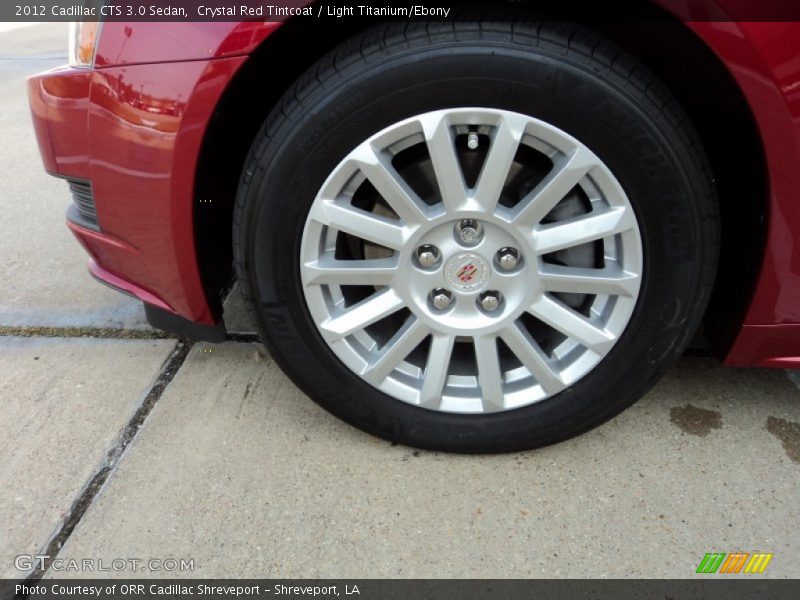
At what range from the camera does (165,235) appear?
5.66ft

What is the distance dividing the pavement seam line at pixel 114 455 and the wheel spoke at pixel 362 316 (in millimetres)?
743

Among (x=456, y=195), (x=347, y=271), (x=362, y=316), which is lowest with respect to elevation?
(x=362, y=316)

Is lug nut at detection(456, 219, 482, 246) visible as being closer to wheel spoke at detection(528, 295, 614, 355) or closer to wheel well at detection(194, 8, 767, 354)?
wheel spoke at detection(528, 295, 614, 355)

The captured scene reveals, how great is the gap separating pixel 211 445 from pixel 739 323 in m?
1.54

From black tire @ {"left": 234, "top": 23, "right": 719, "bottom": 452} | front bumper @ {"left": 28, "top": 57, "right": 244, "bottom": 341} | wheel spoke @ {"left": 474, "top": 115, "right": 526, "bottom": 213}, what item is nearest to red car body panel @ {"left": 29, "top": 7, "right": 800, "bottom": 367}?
front bumper @ {"left": 28, "top": 57, "right": 244, "bottom": 341}

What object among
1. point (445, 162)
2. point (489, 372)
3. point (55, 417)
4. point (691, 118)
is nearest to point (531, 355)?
point (489, 372)

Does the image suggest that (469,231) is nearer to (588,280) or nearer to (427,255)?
(427,255)

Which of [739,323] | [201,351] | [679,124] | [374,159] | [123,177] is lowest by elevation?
[201,351]

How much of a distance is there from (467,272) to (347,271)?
12.5 inches

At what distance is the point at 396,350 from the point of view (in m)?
1.75

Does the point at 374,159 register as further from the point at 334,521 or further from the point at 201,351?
the point at 201,351

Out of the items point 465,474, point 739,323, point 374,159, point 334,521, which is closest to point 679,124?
point 739,323

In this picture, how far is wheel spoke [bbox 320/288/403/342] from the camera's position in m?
1.73

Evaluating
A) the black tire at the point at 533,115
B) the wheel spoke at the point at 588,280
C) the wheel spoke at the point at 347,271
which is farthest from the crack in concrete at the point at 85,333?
the wheel spoke at the point at 588,280
